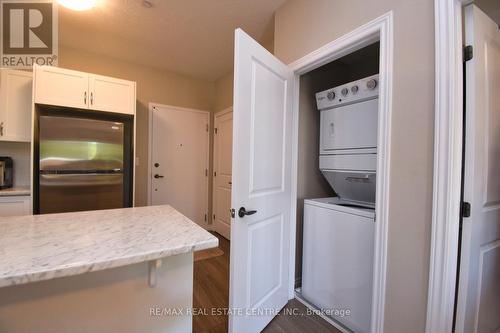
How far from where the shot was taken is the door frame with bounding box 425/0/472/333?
100cm

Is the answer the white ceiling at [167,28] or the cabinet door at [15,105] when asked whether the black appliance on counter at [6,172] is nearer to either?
the cabinet door at [15,105]

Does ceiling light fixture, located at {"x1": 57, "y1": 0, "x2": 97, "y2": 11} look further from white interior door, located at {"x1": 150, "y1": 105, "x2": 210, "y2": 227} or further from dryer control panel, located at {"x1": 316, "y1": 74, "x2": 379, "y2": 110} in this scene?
dryer control panel, located at {"x1": 316, "y1": 74, "x2": 379, "y2": 110}

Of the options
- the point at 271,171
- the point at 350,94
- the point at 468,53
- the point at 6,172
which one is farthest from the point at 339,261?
the point at 6,172

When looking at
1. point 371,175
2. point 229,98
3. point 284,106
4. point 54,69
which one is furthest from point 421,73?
point 54,69

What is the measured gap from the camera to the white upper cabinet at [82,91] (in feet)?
7.24

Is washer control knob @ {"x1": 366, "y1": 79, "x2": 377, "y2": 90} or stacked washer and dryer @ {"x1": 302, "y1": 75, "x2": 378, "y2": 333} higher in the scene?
washer control knob @ {"x1": 366, "y1": 79, "x2": 377, "y2": 90}

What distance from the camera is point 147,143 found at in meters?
3.29

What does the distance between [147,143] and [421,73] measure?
125 inches

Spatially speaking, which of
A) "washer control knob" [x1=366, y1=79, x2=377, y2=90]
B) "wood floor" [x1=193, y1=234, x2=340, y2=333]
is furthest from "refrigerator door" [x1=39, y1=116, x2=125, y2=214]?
"washer control knob" [x1=366, y1=79, x2=377, y2=90]

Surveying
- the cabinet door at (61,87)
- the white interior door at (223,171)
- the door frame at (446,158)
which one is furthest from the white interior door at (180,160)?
the door frame at (446,158)

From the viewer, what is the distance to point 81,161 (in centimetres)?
233

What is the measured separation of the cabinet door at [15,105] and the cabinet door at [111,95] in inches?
24.7

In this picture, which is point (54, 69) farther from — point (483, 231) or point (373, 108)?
point (483, 231)

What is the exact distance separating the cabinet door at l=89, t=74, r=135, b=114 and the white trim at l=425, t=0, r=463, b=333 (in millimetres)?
2739
